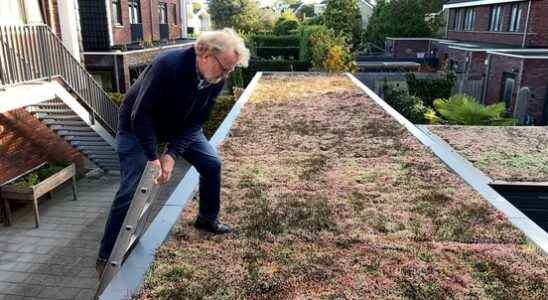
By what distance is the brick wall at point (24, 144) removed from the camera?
29.0ft

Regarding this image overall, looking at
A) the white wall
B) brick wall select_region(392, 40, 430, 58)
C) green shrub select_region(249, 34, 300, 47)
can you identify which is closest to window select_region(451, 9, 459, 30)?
brick wall select_region(392, 40, 430, 58)

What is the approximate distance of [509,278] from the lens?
109 inches

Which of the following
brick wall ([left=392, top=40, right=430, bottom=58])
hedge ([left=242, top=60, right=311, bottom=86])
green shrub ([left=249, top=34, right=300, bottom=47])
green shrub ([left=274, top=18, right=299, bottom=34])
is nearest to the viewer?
hedge ([left=242, top=60, right=311, bottom=86])

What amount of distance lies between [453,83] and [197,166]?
1623 centimetres

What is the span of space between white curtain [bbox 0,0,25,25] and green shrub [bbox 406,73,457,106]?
1306cm

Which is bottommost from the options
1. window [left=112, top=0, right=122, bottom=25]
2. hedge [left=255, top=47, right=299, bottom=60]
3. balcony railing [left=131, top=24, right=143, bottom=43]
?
hedge [left=255, top=47, right=299, bottom=60]

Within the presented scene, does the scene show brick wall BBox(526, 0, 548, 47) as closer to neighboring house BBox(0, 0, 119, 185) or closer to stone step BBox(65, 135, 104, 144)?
neighboring house BBox(0, 0, 119, 185)

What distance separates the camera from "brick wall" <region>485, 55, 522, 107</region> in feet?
53.1

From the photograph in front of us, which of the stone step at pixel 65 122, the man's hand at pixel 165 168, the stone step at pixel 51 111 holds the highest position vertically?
the man's hand at pixel 165 168

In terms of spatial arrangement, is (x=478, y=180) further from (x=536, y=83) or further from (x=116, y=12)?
(x=116, y=12)

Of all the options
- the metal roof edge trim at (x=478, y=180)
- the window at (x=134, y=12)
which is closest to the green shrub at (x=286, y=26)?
the window at (x=134, y=12)

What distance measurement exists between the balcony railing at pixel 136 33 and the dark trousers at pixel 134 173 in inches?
765

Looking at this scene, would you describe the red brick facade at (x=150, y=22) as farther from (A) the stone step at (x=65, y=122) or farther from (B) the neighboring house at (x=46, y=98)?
(A) the stone step at (x=65, y=122)

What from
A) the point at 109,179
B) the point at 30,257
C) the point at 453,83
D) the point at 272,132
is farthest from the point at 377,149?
the point at 453,83
